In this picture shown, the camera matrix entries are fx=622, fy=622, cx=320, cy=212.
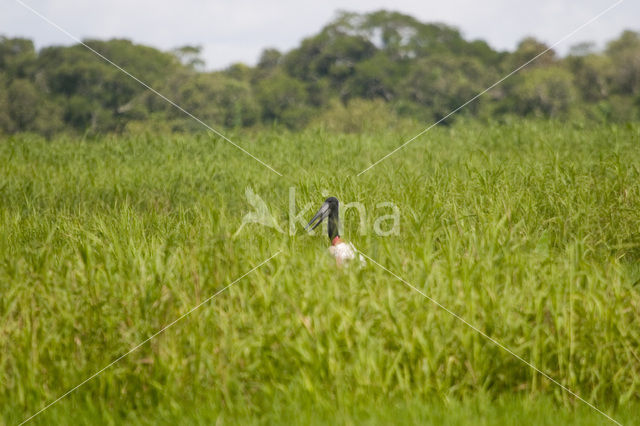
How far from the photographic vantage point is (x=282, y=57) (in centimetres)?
5128

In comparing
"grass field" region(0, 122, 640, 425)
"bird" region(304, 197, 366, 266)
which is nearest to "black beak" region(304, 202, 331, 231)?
"bird" region(304, 197, 366, 266)

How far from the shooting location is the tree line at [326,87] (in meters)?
33.8

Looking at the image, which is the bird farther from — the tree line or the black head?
the tree line

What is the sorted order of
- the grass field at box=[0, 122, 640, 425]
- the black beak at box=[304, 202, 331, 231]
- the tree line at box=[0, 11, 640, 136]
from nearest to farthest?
1. the grass field at box=[0, 122, 640, 425]
2. the black beak at box=[304, 202, 331, 231]
3. the tree line at box=[0, 11, 640, 136]

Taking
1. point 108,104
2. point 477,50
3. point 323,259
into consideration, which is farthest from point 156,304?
point 477,50

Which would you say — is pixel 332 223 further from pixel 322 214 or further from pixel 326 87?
pixel 326 87

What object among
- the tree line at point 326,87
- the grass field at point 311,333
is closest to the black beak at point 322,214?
the grass field at point 311,333

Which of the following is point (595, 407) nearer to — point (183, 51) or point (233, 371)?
point (233, 371)

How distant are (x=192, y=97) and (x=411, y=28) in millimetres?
21026

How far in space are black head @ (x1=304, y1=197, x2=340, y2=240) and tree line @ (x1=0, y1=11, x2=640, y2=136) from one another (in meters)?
25.5

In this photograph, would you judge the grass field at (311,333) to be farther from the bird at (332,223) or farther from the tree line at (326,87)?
the tree line at (326,87)

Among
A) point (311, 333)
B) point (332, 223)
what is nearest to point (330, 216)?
point (332, 223)

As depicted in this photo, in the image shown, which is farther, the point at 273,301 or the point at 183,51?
the point at 183,51

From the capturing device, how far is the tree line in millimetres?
33844
